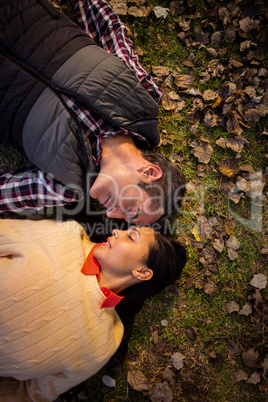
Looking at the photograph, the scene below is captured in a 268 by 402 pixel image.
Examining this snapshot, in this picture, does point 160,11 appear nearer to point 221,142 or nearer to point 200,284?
point 221,142

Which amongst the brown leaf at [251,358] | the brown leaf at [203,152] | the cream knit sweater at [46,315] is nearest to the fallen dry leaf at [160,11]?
the brown leaf at [203,152]

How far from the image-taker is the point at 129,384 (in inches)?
135

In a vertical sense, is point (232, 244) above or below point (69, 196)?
below

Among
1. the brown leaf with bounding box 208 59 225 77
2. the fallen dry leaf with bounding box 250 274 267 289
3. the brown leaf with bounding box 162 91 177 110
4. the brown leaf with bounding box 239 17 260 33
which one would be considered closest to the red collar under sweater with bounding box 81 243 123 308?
the fallen dry leaf with bounding box 250 274 267 289

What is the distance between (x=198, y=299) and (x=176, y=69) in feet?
10.0

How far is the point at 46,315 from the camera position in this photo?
265 cm

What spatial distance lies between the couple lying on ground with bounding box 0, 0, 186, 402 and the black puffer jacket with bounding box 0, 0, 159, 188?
1cm

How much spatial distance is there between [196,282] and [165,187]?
149cm

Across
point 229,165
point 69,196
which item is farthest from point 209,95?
point 69,196

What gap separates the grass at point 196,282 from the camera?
352 centimetres

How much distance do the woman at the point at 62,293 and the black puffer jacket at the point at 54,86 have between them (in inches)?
29.4

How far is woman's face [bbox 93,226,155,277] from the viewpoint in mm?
2756

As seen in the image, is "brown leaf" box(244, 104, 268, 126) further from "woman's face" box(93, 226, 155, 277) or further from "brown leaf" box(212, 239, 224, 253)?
"woman's face" box(93, 226, 155, 277)

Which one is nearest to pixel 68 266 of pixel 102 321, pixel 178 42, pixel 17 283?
pixel 17 283
